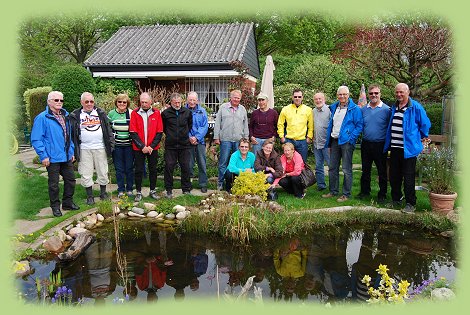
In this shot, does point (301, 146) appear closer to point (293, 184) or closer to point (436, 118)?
point (293, 184)

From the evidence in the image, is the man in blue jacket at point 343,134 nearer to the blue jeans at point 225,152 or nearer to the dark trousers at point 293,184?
the dark trousers at point 293,184

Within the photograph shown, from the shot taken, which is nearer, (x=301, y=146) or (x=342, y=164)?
(x=342, y=164)

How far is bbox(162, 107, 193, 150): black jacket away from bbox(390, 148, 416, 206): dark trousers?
3532mm

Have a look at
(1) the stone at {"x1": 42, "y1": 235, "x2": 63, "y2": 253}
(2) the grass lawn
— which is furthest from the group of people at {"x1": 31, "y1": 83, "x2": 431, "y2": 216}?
(1) the stone at {"x1": 42, "y1": 235, "x2": 63, "y2": 253}

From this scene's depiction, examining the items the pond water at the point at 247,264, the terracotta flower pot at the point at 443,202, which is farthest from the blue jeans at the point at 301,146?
the terracotta flower pot at the point at 443,202

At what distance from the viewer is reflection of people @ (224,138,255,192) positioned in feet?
21.6

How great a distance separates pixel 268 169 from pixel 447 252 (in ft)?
9.91

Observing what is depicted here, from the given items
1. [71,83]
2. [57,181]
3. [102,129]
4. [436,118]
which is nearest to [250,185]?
[102,129]

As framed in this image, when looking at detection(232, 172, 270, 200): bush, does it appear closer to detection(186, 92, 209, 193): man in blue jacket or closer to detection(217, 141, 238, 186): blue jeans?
detection(217, 141, 238, 186): blue jeans

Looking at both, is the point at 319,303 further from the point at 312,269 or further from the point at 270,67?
the point at 270,67

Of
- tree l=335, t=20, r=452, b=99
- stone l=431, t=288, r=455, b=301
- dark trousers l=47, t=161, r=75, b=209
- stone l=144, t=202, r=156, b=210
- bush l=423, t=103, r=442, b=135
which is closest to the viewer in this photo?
stone l=431, t=288, r=455, b=301

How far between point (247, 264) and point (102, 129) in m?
3.41

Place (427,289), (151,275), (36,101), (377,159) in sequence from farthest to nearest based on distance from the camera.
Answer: (36,101) → (377,159) → (151,275) → (427,289)

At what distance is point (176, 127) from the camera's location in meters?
6.59
